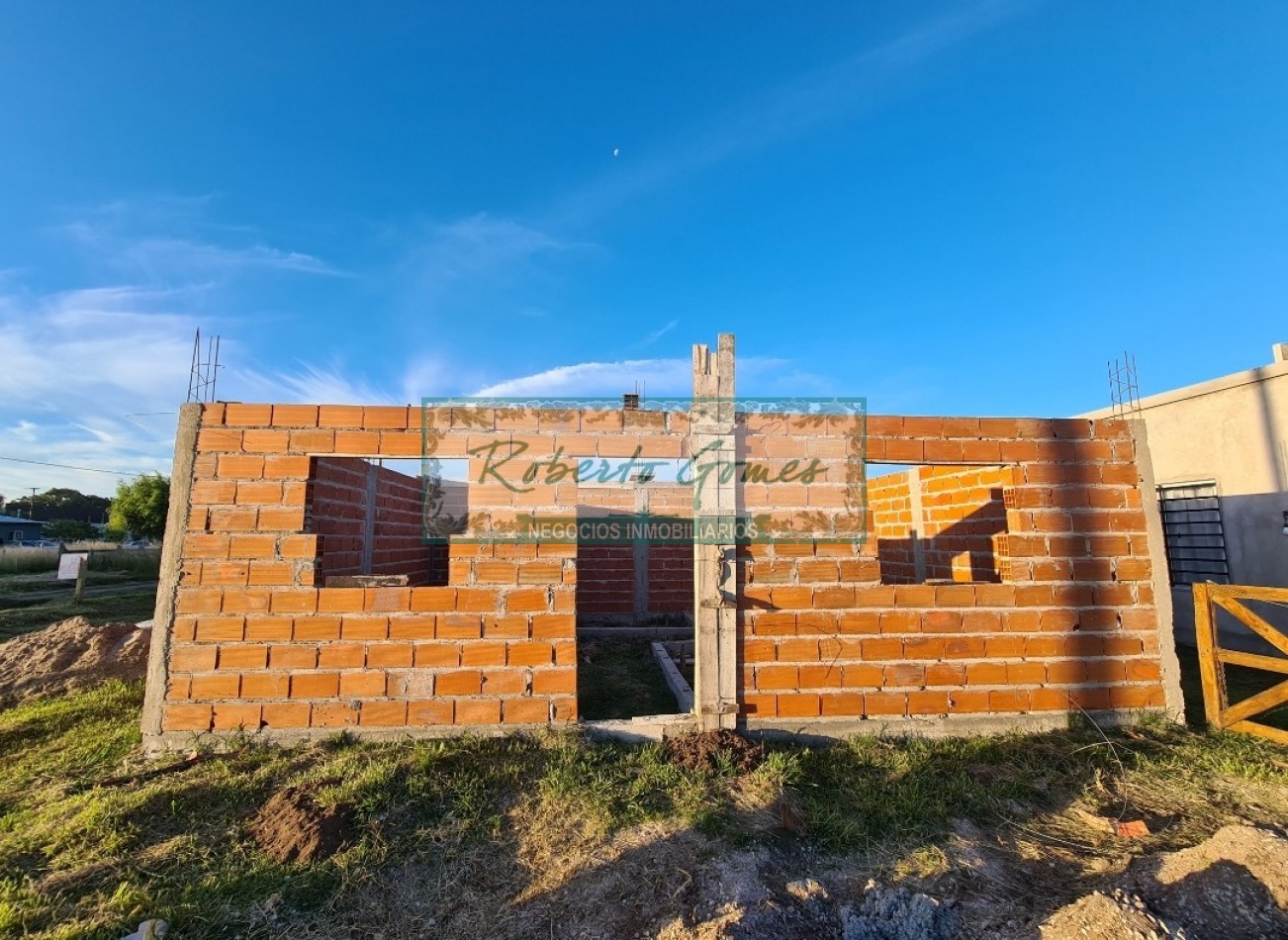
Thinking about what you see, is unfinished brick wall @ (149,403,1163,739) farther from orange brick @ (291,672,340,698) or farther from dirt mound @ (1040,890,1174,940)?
dirt mound @ (1040,890,1174,940)

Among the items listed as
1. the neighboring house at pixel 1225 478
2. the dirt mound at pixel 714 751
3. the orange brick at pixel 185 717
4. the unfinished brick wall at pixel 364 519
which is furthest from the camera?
the neighboring house at pixel 1225 478

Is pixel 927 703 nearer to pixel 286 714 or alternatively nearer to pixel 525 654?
pixel 525 654

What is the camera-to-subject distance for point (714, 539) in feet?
14.9

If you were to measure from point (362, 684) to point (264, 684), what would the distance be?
0.70 metres

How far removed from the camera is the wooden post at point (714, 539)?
4441 millimetres

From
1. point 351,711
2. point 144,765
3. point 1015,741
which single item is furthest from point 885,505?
point 144,765

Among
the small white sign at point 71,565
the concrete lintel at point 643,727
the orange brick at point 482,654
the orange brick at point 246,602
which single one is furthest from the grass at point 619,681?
the small white sign at point 71,565

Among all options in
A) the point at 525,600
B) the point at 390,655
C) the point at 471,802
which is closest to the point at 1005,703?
the point at 525,600

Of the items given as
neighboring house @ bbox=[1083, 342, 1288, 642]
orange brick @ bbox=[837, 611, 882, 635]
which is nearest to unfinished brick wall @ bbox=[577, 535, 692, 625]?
orange brick @ bbox=[837, 611, 882, 635]

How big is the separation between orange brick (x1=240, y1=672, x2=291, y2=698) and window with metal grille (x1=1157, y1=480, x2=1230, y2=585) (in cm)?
1010

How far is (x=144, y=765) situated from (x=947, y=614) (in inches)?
233

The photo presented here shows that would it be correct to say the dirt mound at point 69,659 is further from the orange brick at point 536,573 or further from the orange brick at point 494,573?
the orange brick at point 536,573

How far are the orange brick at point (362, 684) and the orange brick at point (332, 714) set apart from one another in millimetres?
94

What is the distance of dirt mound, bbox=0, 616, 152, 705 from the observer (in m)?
5.87
